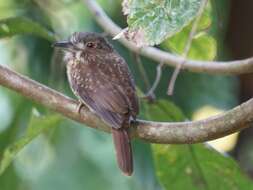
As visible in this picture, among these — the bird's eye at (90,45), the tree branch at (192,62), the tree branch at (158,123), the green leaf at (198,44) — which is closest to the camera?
the tree branch at (158,123)

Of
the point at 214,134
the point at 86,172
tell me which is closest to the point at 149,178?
the point at 86,172

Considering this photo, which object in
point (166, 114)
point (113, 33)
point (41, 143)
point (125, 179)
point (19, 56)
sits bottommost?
point (125, 179)

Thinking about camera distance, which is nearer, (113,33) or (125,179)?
(113,33)

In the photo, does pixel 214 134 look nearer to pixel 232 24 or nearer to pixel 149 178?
pixel 149 178

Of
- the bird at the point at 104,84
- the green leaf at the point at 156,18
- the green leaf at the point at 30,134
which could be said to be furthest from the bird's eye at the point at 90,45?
the green leaf at the point at 156,18

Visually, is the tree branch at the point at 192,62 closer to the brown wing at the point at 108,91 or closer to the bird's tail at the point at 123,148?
the brown wing at the point at 108,91

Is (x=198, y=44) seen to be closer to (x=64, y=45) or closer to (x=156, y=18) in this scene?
(x=64, y=45)
